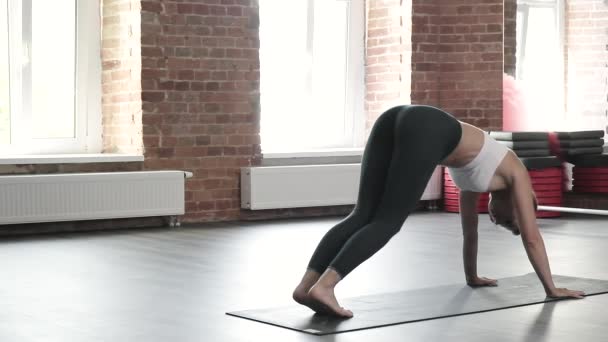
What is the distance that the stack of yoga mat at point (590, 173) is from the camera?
9.52m

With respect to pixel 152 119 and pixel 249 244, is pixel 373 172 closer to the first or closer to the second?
pixel 249 244

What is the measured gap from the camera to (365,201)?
4461mm

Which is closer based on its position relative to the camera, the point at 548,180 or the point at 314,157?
the point at 548,180

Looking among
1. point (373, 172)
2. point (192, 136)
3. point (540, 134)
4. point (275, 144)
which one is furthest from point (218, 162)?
point (373, 172)

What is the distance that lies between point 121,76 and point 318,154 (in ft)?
6.52

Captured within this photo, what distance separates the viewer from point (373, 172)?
448cm

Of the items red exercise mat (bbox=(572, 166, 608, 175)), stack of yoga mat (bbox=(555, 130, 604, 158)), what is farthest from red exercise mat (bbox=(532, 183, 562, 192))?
red exercise mat (bbox=(572, 166, 608, 175))

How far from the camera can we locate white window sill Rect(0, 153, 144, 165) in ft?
26.2

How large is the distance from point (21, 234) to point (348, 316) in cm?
426

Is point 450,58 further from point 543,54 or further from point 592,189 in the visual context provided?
point 543,54

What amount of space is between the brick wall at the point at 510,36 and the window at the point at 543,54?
635 mm

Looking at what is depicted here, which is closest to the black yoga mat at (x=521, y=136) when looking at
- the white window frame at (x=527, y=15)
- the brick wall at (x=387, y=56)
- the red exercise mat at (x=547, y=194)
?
the red exercise mat at (x=547, y=194)

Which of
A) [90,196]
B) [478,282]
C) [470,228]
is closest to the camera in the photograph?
[470,228]

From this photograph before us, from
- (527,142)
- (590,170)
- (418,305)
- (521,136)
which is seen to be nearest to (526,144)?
(527,142)
